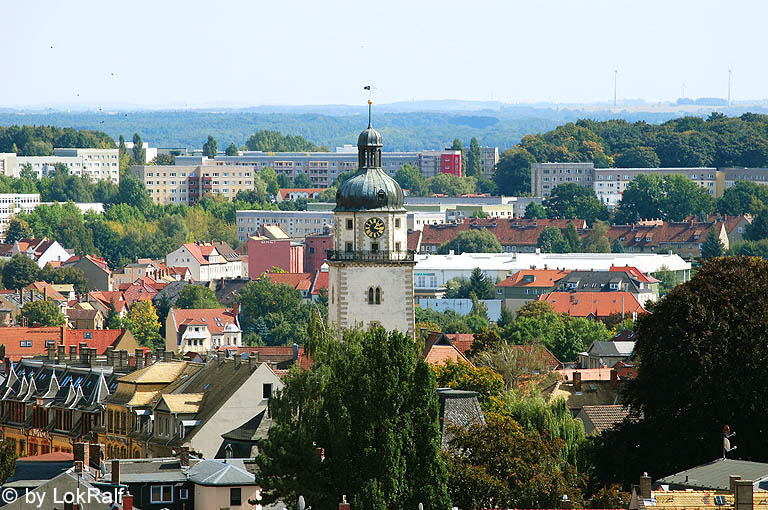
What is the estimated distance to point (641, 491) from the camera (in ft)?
141

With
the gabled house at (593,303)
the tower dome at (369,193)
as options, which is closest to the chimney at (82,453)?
the tower dome at (369,193)

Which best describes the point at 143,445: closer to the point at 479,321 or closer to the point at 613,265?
the point at 479,321

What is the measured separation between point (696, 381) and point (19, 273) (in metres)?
129

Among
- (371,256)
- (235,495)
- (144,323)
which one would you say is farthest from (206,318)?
(235,495)

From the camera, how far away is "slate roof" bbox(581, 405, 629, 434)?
213ft

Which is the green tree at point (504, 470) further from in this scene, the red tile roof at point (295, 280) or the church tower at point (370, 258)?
the red tile roof at point (295, 280)

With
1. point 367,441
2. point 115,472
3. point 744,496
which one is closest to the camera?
point 744,496

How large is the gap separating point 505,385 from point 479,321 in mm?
61585

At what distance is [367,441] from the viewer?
149 ft

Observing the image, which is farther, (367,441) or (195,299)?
(195,299)

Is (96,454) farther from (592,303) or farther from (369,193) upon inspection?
(592,303)

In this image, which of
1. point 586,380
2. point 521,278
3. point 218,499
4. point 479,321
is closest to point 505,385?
point 586,380

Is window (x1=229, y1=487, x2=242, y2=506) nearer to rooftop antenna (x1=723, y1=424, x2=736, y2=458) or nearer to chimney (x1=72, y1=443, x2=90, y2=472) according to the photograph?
chimney (x1=72, y1=443, x2=90, y2=472)

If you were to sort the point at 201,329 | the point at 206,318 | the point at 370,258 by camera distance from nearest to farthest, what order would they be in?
the point at 370,258
the point at 201,329
the point at 206,318
